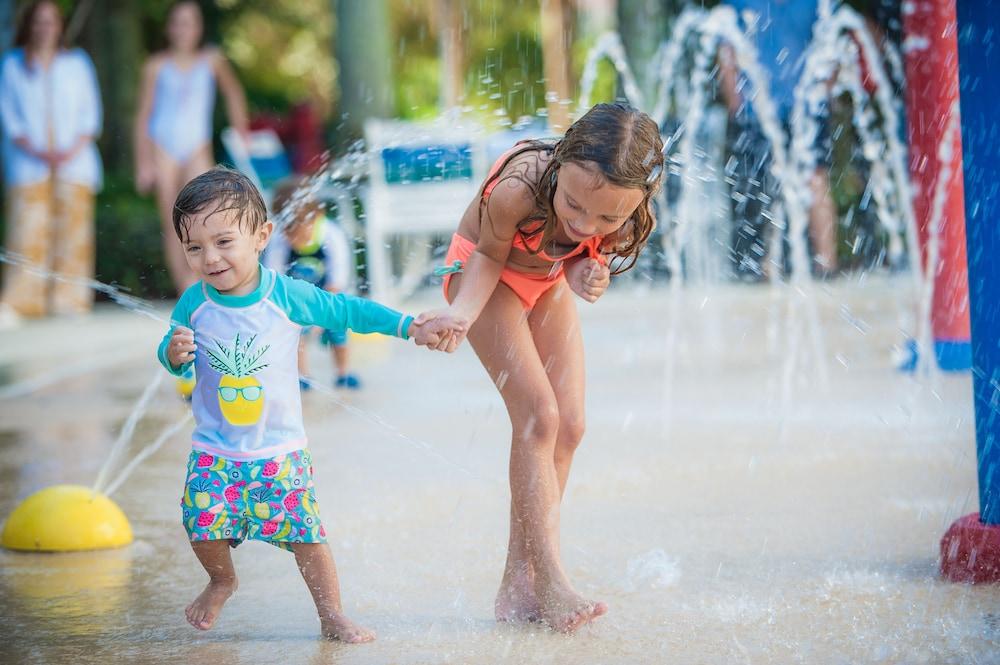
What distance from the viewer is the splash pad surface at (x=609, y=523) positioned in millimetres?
3002

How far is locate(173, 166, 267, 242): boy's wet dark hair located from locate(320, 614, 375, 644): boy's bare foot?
0.86 metres

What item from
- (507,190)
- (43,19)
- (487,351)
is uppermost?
(43,19)

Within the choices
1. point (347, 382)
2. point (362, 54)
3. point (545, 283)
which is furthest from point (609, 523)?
point (362, 54)

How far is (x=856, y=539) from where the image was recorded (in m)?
3.78

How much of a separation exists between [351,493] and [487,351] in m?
1.51

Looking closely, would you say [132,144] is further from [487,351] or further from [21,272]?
[487,351]

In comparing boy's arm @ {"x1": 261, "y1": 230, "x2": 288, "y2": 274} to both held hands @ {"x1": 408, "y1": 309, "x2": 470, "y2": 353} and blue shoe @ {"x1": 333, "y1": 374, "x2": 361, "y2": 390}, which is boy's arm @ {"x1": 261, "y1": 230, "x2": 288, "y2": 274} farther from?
held hands @ {"x1": 408, "y1": 309, "x2": 470, "y2": 353}

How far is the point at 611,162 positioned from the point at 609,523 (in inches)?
57.9

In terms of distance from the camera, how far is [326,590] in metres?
3.01

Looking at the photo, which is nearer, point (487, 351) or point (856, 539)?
point (487, 351)

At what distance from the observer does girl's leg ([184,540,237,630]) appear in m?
3.00

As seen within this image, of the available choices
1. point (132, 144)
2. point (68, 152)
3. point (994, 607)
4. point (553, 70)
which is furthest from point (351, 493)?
point (553, 70)

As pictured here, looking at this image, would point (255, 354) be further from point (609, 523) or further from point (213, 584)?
point (609, 523)

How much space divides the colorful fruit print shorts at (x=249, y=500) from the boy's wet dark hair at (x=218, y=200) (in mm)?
501
